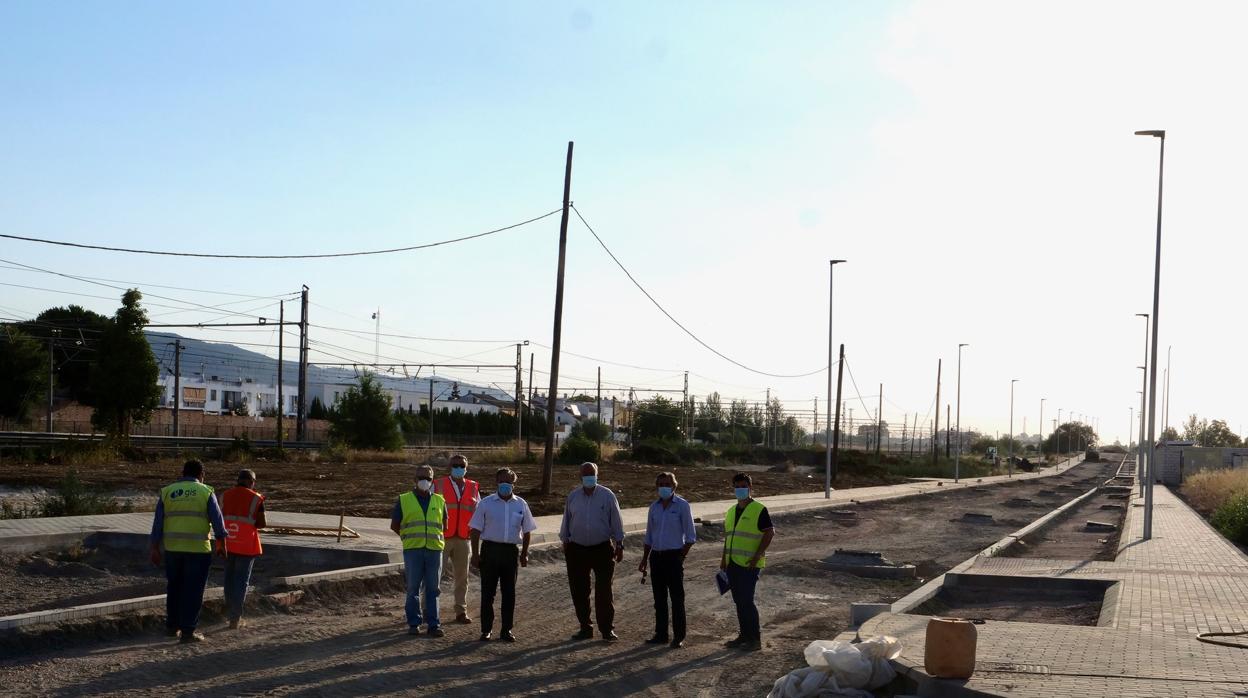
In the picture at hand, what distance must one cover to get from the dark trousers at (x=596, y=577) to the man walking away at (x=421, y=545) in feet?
4.39

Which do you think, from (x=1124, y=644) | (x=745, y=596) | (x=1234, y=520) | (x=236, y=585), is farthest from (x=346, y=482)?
(x=1124, y=644)

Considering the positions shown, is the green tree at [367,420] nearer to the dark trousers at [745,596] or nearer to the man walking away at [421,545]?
the man walking away at [421,545]

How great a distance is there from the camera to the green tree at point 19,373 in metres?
68.6

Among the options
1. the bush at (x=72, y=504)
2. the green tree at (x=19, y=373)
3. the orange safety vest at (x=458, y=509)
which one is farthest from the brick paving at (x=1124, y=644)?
the green tree at (x=19, y=373)

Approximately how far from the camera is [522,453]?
62.1m

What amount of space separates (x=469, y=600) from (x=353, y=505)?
13854 millimetres

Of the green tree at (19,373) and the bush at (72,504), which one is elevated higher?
Answer: the green tree at (19,373)

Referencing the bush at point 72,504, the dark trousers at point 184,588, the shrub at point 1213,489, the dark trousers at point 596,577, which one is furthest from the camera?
the shrub at point 1213,489

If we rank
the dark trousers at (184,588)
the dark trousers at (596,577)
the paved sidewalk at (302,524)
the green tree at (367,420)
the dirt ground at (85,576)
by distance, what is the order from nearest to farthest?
1. the dark trousers at (184,588)
2. the dark trousers at (596,577)
3. the dirt ground at (85,576)
4. the paved sidewalk at (302,524)
5. the green tree at (367,420)

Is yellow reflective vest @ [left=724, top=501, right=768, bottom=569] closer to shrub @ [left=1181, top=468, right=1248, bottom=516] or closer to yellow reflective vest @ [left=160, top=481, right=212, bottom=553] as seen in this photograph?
yellow reflective vest @ [left=160, top=481, right=212, bottom=553]

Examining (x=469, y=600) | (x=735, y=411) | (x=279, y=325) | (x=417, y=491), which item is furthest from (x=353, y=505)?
(x=735, y=411)

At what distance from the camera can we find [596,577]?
1161 cm

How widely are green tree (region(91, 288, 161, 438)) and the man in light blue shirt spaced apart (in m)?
43.7

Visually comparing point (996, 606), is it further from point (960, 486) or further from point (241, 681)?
point (960, 486)
